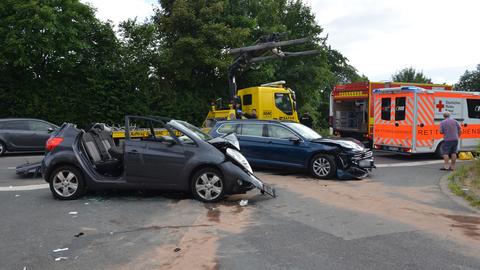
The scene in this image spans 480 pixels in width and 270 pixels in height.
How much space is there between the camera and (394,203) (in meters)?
7.61

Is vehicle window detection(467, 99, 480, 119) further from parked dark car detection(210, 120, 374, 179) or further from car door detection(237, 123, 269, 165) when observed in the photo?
car door detection(237, 123, 269, 165)

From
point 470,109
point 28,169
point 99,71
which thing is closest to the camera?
point 28,169

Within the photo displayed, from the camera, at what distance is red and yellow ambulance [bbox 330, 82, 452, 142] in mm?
17250

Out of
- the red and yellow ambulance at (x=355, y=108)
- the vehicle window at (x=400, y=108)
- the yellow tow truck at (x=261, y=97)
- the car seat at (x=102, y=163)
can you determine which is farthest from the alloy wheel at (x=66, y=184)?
the red and yellow ambulance at (x=355, y=108)

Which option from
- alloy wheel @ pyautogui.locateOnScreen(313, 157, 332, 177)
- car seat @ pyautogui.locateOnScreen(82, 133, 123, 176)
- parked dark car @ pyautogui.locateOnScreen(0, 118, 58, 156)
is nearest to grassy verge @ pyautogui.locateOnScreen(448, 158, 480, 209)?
alloy wheel @ pyautogui.locateOnScreen(313, 157, 332, 177)

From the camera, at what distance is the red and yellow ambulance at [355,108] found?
17250 millimetres

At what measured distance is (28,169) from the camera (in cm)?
989

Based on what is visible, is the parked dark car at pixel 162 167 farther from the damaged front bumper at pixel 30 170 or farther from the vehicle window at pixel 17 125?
the vehicle window at pixel 17 125

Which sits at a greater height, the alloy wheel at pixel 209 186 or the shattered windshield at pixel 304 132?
the shattered windshield at pixel 304 132

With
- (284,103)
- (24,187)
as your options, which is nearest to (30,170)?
(24,187)

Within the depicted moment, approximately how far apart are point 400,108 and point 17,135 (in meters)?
13.9

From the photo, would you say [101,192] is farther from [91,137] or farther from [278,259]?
[278,259]

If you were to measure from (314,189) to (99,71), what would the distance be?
48.5 feet

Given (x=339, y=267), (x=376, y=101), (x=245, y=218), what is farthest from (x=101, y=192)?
(x=376, y=101)
